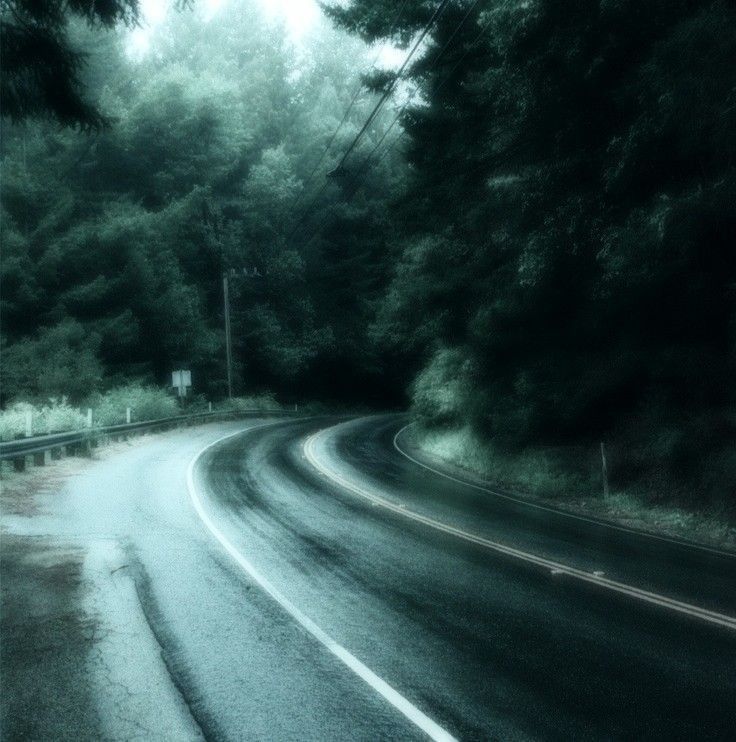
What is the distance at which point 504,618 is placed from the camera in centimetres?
671

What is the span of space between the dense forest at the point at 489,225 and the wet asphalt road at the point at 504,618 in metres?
3.68

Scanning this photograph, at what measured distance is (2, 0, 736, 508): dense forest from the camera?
11.3 metres

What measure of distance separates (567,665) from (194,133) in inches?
1692

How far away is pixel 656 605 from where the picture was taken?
283 inches

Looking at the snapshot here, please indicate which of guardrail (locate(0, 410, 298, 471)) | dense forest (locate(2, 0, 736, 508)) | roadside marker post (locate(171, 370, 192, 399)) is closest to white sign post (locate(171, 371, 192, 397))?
roadside marker post (locate(171, 370, 192, 399))

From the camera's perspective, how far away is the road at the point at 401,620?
470 cm

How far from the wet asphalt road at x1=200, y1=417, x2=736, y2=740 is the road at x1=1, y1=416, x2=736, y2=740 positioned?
21mm

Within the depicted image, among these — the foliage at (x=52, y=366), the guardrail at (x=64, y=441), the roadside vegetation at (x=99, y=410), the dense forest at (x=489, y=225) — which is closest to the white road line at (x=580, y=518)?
the dense forest at (x=489, y=225)

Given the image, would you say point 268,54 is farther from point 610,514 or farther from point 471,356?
point 610,514

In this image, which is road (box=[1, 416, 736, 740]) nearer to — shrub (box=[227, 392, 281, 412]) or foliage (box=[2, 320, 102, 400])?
foliage (box=[2, 320, 102, 400])

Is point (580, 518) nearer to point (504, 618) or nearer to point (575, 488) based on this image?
point (575, 488)

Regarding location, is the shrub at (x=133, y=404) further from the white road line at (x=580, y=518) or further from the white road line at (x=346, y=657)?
the white road line at (x=346, y=657)

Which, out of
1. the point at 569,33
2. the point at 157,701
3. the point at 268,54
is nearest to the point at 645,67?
the point at 569,33

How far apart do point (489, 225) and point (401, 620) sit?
12.5 metres
